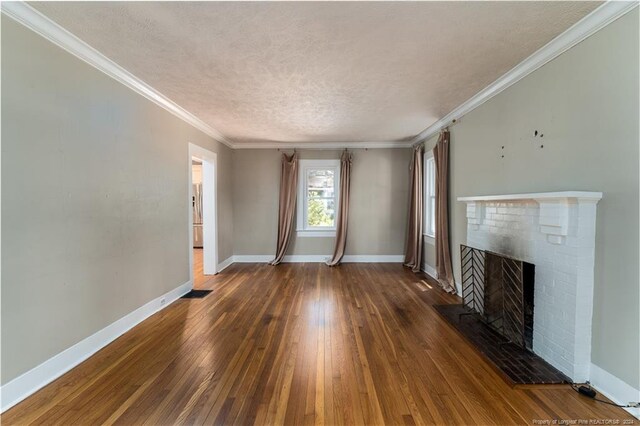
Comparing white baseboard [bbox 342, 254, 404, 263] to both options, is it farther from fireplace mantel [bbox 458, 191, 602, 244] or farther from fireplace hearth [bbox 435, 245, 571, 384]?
fireplace mantel [bbox 458, 191, 602, 244]

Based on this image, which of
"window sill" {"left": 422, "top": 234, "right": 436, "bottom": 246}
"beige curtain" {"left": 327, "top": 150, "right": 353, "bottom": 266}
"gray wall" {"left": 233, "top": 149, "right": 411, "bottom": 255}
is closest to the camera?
"window sill" {"left": 422, "top": 234, "right": 436, "bottom": 246}

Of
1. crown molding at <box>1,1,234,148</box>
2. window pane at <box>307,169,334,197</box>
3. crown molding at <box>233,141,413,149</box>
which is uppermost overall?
crown molding at <box>233,141,413,149</box>

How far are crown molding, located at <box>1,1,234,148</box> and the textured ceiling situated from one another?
0.23 feet

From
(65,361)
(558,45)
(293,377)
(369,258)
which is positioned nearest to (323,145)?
(369,258)

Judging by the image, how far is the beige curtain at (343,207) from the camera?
5426mm

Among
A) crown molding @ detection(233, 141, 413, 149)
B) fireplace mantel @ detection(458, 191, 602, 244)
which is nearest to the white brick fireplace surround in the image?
fireplace mantel @ detection(458, 191, 602, 244)

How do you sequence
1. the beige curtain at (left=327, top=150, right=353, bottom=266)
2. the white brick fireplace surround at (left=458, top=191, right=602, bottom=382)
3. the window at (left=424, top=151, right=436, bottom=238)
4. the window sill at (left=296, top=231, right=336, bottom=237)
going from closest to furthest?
the white brick fireplace surround at (left=458, top=191, right=602, bottom=382) < the window at (left=424, top=151, right=436, bottom=238) < the beige curtain at (left=327, top=150, right=353, bottom=266) < the window sill at (left=296, top=231, right=336, bottom=237)

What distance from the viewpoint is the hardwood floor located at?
61.8 inches

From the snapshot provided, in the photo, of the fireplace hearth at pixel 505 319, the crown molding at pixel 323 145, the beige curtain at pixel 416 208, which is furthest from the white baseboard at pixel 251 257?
the fireplace hearth at pixel 505 319

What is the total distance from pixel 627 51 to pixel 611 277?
57.0 inches

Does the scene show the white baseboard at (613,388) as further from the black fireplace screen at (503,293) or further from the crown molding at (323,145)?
the crown molding at (323,145)

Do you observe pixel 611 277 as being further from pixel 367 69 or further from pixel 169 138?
pixel 169 138

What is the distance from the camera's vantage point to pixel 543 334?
2.10 meters

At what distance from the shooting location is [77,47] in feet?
6.69
